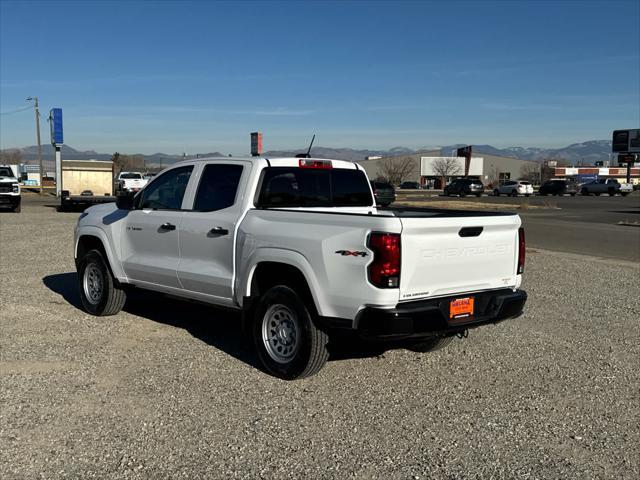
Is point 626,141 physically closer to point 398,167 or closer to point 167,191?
point 398,167

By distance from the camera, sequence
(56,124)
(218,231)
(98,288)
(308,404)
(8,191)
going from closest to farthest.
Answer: (308,404) < (218,231) < (98,288) < (8,191) < (56,124)

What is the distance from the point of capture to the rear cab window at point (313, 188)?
19.3 ft

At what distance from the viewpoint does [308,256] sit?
494 cm

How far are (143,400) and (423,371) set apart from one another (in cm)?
241

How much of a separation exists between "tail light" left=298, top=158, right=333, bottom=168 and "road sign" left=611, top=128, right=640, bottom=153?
91240mm

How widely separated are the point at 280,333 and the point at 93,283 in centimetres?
330

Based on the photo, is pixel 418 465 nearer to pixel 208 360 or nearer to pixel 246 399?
pixel 246 399

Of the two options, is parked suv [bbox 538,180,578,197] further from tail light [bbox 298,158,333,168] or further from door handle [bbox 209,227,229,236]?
door handle [bbox 209,227,229,236]

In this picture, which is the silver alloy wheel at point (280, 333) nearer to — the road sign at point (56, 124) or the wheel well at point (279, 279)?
the wheel well at point (279, 279)

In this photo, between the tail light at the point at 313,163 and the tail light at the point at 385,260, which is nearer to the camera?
the tail light at the point at 385,260

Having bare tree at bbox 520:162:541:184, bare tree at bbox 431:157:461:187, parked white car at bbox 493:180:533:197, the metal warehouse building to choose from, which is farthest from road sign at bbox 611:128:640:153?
bare tree at bbox 520:162:541:184

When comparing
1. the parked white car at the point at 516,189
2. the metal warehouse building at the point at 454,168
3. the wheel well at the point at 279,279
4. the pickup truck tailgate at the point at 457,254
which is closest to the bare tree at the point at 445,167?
the metal warehouse building at the point at 454,168

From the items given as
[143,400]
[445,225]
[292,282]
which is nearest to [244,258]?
[292,282]

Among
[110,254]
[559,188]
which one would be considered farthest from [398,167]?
[110,254]
